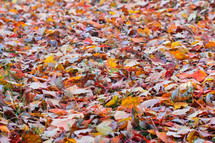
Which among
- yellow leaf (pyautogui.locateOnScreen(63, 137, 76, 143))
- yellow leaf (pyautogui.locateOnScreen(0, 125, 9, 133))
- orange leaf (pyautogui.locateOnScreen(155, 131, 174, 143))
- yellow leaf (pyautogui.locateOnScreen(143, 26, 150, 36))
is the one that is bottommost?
orange leaf (pyautogui.locateOnScreen(155, 131, 174, 143))

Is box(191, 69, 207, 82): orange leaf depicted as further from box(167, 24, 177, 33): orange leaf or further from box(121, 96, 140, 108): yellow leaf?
box(167, 24, 177, 33): orange leaf

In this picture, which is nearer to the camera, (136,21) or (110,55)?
(110,55)

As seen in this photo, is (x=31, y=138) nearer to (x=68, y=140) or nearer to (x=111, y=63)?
(x=68, y=140)

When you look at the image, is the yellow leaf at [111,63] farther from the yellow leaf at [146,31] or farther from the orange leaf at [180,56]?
the yellow leaf at [146,31]

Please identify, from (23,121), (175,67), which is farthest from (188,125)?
(23,121)

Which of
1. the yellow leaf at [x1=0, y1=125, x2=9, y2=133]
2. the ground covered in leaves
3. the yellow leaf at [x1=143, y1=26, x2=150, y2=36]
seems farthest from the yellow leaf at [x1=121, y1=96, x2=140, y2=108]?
the yellow leaf at [x1=143, y1=26, x2=150, y2=36]

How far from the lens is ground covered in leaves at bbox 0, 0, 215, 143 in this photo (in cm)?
138

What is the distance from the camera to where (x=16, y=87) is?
182 centimetres

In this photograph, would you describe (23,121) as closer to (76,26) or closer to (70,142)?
(70,142)

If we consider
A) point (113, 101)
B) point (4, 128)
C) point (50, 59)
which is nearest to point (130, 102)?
point (113, 101)

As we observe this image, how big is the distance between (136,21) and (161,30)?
45 centimetres

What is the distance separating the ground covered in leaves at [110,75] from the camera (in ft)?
4.53

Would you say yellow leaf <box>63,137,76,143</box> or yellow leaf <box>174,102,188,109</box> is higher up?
yellow leaf <box>174,102,188,109</box>

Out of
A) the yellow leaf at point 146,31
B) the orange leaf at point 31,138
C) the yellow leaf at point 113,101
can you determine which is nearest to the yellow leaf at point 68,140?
the orange leaf at point 31,138
